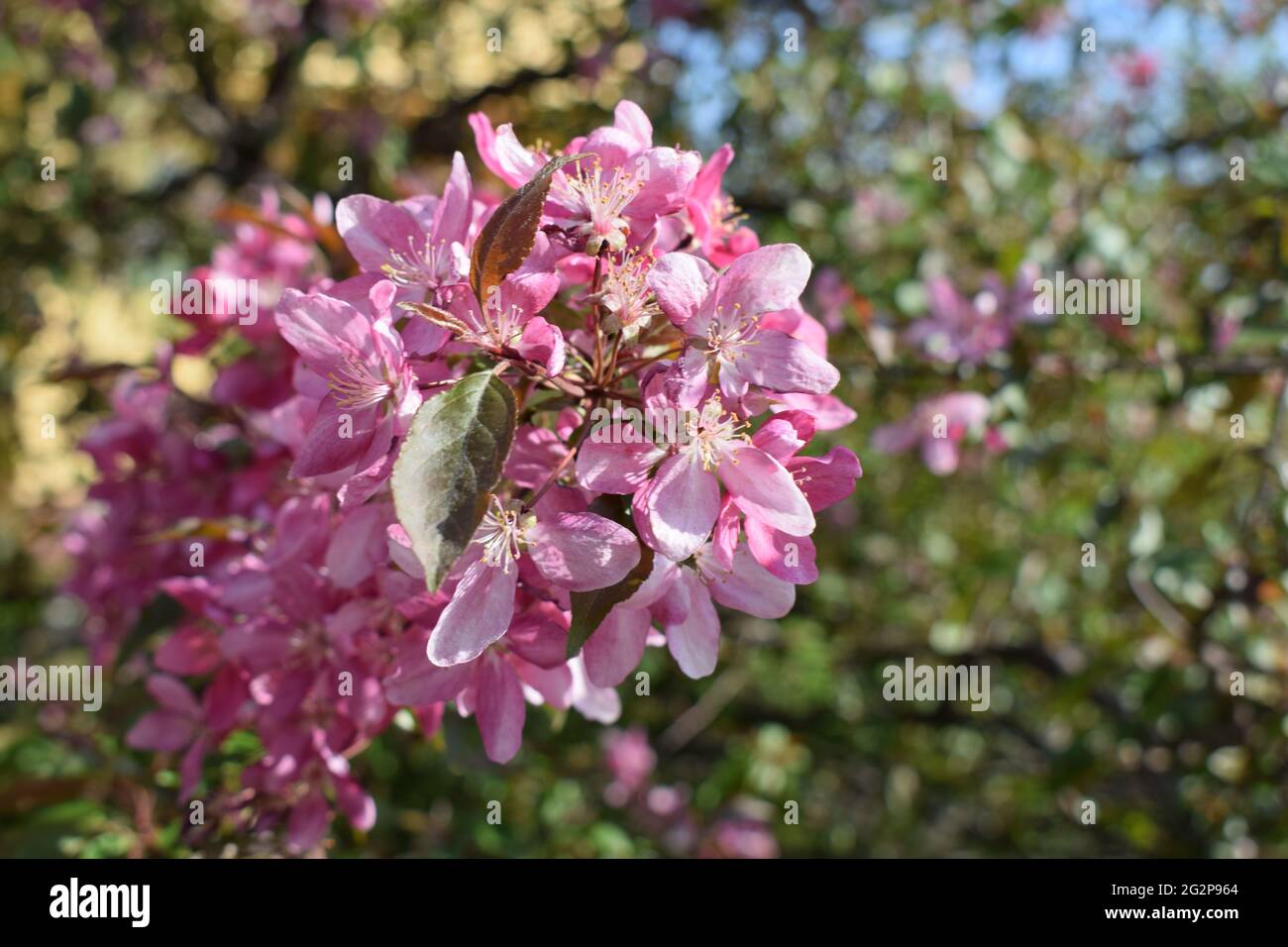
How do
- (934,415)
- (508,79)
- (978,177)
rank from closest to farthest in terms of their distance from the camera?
(934,415) → (978,177) → (508,79)

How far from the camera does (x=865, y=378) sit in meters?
1.80

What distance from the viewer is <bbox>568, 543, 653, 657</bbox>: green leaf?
84 centimetres

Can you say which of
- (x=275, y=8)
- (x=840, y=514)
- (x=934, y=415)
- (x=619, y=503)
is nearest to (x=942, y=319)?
(x=934, y=415)

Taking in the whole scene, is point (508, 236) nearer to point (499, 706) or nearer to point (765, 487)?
point (765, 487)

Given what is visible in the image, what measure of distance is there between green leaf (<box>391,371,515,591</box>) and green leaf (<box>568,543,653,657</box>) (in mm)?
141

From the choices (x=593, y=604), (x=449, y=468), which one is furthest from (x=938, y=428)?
(x=449, y=468)

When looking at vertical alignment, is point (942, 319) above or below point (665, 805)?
above

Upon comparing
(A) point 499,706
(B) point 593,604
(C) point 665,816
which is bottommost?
(C) point 665,816

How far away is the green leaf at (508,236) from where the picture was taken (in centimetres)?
81

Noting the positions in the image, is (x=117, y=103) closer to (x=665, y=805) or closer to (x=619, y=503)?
(x=665, y=805)

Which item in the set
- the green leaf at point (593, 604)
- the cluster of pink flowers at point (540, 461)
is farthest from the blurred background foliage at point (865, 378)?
the green leaf at point (593, 604)

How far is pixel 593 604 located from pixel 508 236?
314mm

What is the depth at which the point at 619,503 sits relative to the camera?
90 centimetres
